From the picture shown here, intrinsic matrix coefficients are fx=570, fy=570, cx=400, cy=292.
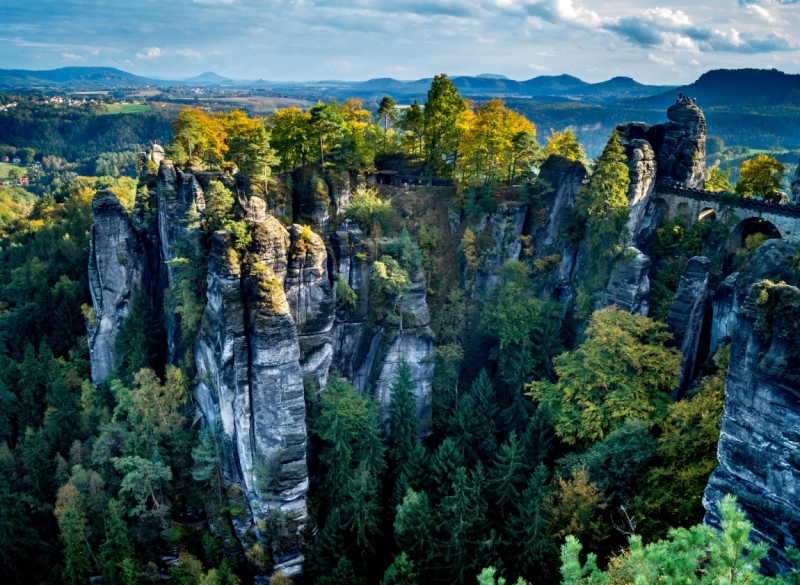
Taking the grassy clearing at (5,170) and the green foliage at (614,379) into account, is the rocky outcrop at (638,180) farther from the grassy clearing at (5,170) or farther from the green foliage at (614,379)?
the grassy clearing at (5,170)

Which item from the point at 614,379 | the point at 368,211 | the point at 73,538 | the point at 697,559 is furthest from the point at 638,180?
the point at 73,538

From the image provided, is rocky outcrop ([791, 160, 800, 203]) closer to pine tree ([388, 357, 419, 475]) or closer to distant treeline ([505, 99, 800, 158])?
pine tree ([388, 357, 419, 475])

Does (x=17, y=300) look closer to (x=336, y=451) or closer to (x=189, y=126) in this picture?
(x=189, y=126)

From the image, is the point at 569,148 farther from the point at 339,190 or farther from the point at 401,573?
the point at 401,573

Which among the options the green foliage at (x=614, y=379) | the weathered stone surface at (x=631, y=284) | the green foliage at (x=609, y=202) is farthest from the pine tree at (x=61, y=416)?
the green foliage at (x=609, y=202)

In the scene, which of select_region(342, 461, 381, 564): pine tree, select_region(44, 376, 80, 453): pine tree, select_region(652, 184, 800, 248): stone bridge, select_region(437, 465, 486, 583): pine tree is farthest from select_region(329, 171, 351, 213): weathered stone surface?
select_region(44, 376, 80, 453): pine tree
